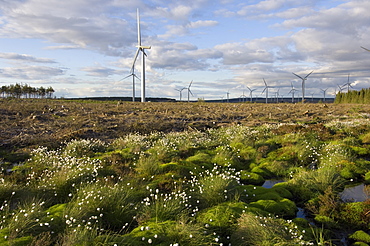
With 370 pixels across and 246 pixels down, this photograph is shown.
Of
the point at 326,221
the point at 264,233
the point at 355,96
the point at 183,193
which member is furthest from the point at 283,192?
the point at 355,96

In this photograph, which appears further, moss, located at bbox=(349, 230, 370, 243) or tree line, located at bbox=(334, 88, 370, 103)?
tree line, located at bbox=(334, 88, 370, 103)

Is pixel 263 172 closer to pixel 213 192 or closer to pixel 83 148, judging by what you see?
pixel 213 192

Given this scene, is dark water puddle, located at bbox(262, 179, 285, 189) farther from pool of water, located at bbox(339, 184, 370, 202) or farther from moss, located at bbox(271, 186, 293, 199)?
pool of water, located at bbox(339, 184, 370, 202)

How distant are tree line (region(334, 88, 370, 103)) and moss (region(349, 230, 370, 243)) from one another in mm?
96551

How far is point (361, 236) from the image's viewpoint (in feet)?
23.1

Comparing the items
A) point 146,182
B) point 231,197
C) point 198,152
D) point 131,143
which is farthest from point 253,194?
point 131,143

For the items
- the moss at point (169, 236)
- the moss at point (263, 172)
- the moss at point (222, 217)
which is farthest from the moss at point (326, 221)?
the moss at point (263, 172)

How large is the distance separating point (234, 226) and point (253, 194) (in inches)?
93.9

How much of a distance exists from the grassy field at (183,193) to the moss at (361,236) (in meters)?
0.02

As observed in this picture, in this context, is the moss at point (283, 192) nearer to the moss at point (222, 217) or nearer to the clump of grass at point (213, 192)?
the clump of grass at point (213, 192)

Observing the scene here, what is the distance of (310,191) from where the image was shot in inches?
397

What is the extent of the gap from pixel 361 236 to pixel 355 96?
109m

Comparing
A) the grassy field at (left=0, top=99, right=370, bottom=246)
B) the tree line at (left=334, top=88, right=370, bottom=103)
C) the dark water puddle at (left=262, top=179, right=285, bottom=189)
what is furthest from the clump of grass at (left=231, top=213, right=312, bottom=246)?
the tree line at (left=334, top=88, right=370, bottom=103)

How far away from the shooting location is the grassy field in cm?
629
